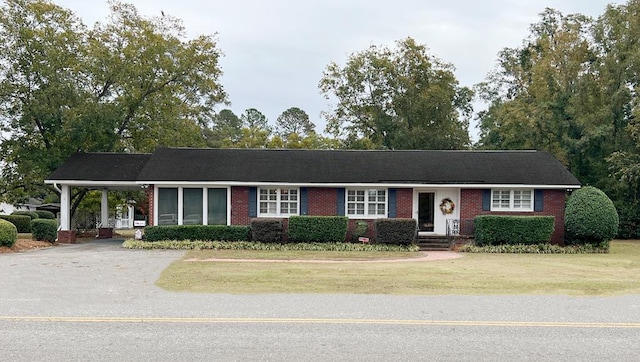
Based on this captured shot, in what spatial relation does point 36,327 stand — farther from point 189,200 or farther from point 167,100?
point 167,100

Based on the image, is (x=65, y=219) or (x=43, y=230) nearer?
(x=43, y=230)

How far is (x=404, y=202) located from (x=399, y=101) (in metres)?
20.8

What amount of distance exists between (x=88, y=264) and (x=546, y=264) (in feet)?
44.1

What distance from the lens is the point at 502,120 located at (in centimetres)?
3938

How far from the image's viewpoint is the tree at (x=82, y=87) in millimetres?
27469

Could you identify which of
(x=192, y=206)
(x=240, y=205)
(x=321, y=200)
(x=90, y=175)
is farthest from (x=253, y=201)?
(x=90, y=175)

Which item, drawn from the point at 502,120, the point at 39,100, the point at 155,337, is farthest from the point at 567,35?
the point at 155,337

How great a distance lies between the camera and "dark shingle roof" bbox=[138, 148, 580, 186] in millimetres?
24547

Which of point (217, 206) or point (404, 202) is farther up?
point (404, 202)

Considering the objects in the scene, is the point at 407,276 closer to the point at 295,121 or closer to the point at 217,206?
the point at 217,206

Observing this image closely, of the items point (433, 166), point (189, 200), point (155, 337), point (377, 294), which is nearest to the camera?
point (155, 337)

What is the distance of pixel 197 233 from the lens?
76.5 ft

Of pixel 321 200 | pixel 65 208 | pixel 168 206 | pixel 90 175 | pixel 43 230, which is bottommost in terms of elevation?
pixel 43 230

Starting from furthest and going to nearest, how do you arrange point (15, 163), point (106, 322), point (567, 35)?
point (567, 35) < point (15, 163) < point (106, 322)
